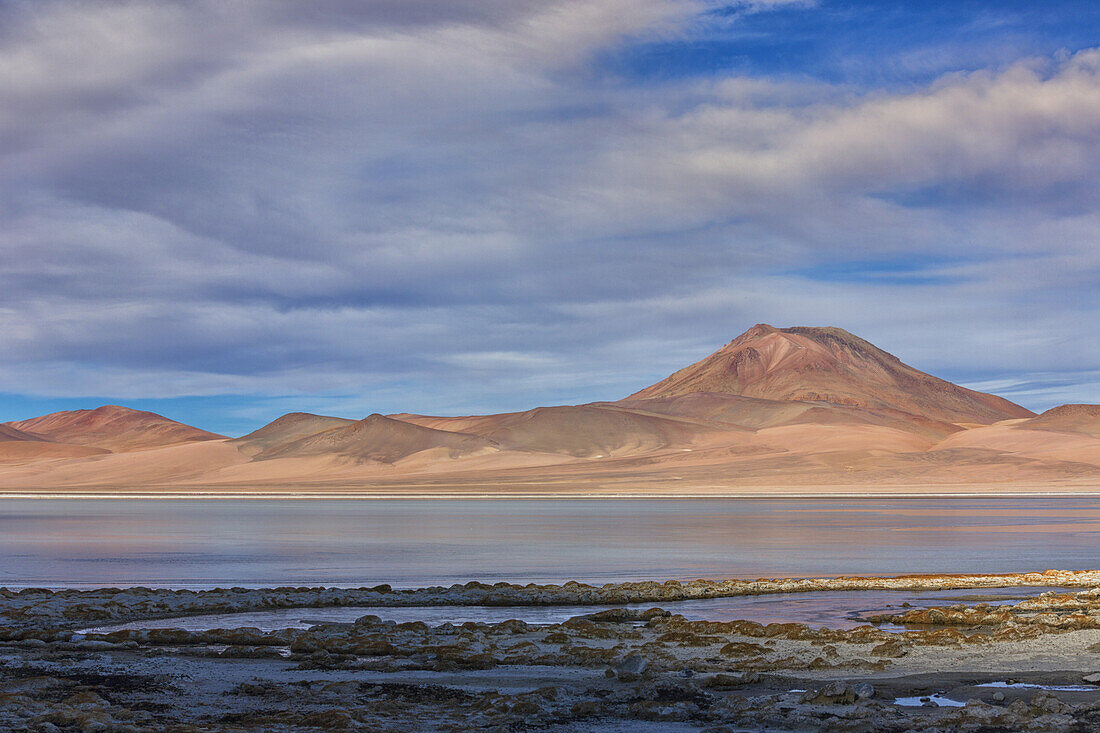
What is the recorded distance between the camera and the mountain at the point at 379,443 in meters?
164

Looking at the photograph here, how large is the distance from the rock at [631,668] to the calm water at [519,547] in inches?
439

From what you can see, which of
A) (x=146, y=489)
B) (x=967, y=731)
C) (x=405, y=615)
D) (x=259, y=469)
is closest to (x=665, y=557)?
(x=405, y=615)

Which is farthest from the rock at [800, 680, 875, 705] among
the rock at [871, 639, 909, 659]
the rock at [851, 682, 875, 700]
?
the rock at [871, 639, 909, 659]

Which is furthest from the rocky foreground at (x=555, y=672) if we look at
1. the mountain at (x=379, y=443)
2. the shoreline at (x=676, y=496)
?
the mountain at (x=379, y=443)

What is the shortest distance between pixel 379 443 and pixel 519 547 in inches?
5478

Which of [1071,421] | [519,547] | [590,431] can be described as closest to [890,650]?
[519,547]

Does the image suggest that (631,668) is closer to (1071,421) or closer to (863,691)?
(863,691)

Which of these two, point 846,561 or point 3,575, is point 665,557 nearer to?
point 846,561

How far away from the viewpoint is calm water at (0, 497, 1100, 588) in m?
25.5

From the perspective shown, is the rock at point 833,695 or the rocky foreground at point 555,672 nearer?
the rocky foreground at point 555,672

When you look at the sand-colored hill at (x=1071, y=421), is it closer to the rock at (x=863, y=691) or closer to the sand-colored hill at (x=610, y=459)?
the sand-colored hill at (x=610, y=459)

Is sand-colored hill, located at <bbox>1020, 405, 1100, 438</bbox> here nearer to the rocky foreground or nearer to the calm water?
the calm water

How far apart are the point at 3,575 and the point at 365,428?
6140 inches

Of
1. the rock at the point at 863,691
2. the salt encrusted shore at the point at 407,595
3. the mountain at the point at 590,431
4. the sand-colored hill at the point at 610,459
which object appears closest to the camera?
the rock at the point at 863,691
